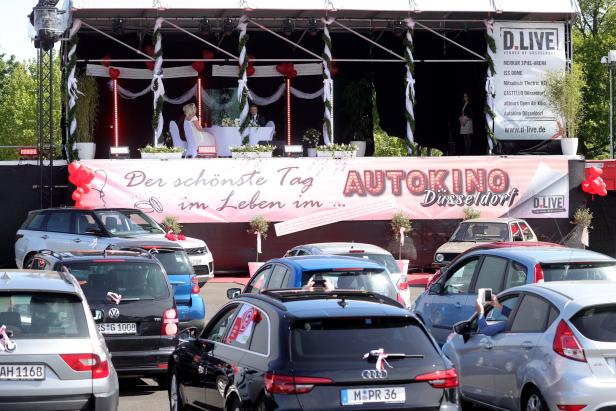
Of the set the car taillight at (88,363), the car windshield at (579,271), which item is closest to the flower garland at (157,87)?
the car windshield at (579,271)

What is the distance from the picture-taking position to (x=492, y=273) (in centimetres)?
1370

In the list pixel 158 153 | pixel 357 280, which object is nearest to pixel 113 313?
pixel 357 280

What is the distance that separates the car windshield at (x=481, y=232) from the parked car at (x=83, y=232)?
640 cm

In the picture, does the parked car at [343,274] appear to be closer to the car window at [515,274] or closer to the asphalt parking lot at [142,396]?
the car window at [515,274]

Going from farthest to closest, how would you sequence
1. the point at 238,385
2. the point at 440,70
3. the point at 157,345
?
the point at 440,70
the point at 157,345
the point at 238,385

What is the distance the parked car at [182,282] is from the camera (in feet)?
53.2

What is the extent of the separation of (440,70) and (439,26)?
18.3 ft

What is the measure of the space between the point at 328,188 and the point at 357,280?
16622mm

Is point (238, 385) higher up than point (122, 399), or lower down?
higher up

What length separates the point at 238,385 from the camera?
8719mm

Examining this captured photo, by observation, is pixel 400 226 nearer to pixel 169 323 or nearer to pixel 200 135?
pixel 200 135

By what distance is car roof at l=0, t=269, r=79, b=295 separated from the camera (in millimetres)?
9141

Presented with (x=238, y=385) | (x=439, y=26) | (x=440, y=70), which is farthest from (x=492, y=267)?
(x=440, y=70)

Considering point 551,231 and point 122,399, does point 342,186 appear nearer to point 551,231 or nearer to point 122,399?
point 551,231
